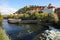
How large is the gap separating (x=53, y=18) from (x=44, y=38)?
11.8 metres

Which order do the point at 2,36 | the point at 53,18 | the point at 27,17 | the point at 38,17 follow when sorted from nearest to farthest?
1. the point at 2,36
2. the point at 53,18
3. the point at 38,17
4. the point at 27,17

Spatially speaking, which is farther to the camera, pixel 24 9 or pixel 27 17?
pixel 24 9

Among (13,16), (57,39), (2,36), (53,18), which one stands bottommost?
(13,16)

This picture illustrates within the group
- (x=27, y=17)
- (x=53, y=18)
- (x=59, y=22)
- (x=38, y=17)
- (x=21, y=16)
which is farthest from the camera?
(x=21, y=16)

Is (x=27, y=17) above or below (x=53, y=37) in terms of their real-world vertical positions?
below

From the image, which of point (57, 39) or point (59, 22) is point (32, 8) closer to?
point (59, 22)

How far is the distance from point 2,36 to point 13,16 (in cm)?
2945

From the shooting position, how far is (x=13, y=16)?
34812mm

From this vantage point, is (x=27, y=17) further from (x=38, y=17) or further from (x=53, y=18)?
(x=53, y=18)

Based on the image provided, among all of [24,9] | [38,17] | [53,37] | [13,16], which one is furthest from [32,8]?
[53,37]

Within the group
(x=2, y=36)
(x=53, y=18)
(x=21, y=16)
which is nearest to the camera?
(x=2, y=36)

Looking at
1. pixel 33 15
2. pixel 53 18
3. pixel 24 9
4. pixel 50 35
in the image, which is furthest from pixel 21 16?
pixel 50 35

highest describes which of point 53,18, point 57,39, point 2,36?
point 2,36

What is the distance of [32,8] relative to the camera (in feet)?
111
